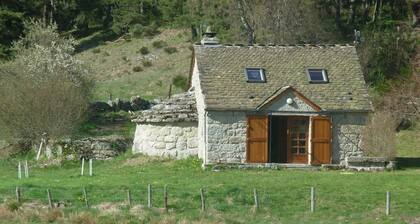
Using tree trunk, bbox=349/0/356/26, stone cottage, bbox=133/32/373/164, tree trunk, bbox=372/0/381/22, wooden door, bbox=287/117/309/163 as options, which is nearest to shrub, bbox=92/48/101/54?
tree trunk, bbox=349/0/356/26

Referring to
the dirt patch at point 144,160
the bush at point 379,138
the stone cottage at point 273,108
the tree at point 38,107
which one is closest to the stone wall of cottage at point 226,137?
the stone cottage at point 273,108

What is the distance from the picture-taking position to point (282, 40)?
53.6 metres

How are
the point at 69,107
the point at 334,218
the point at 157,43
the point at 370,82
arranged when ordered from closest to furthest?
1. the point at 334,218
2. the point at 69,107
3. the point at 370,82
4. the point at 157,43

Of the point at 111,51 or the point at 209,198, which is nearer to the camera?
the point at 209,198

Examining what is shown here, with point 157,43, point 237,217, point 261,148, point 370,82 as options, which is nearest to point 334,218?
point 237,217

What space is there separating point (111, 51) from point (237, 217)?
53774mm

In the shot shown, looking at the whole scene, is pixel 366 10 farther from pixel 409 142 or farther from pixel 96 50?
pixel 409 142

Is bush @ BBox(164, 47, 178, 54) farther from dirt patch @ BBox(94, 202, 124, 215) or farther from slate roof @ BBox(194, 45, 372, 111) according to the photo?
dirt patch @ BBox(94, 202, 124, 215)

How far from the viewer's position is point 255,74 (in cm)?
3384

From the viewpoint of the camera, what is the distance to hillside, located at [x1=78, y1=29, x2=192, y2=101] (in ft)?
203

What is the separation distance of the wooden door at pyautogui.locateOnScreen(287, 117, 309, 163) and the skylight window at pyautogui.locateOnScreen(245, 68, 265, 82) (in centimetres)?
211

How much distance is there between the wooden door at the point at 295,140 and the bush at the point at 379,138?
2.28 meters

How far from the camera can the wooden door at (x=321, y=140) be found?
32344 mm

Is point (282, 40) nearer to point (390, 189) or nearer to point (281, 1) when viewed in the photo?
point (281, 1)
